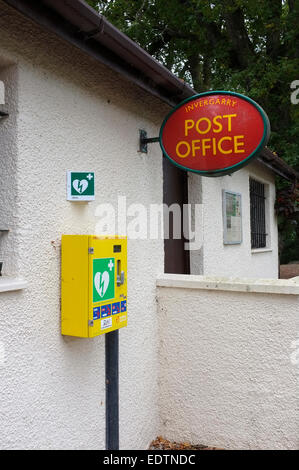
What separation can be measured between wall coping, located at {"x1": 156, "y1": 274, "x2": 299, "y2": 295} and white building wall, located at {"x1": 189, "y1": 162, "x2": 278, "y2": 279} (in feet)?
3.28

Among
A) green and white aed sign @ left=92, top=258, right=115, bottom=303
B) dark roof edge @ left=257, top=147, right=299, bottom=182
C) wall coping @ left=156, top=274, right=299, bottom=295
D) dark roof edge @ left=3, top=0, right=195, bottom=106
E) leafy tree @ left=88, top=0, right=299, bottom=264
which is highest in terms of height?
leafy tree @ left=88, top=0, right=299, bottom=264

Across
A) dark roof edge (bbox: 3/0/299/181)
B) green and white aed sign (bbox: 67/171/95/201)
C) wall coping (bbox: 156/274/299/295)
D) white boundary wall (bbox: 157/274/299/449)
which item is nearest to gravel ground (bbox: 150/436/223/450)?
white boundary wall (bbox: 157/274/299/449)

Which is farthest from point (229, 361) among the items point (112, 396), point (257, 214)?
point (257, 214)

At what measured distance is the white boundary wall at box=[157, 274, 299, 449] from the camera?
3.24m

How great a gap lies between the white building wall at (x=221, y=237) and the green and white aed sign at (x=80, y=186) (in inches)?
81.3

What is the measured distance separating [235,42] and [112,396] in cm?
1048

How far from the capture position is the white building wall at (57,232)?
2.34 metres

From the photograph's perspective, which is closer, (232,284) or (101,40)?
(101,40)

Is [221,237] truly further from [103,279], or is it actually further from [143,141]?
[103,279]

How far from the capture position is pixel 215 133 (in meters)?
3.06

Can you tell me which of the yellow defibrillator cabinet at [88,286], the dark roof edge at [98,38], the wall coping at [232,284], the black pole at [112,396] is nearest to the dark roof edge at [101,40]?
the dark roof edge at [98,38]

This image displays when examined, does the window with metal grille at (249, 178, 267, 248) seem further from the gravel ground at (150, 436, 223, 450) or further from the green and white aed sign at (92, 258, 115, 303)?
the green and white aed sign at (92, 258, 115, 303)

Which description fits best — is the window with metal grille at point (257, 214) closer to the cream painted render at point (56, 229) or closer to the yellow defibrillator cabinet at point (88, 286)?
the cream painted render at point (56, 229)

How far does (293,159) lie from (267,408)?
6870 millimetres
